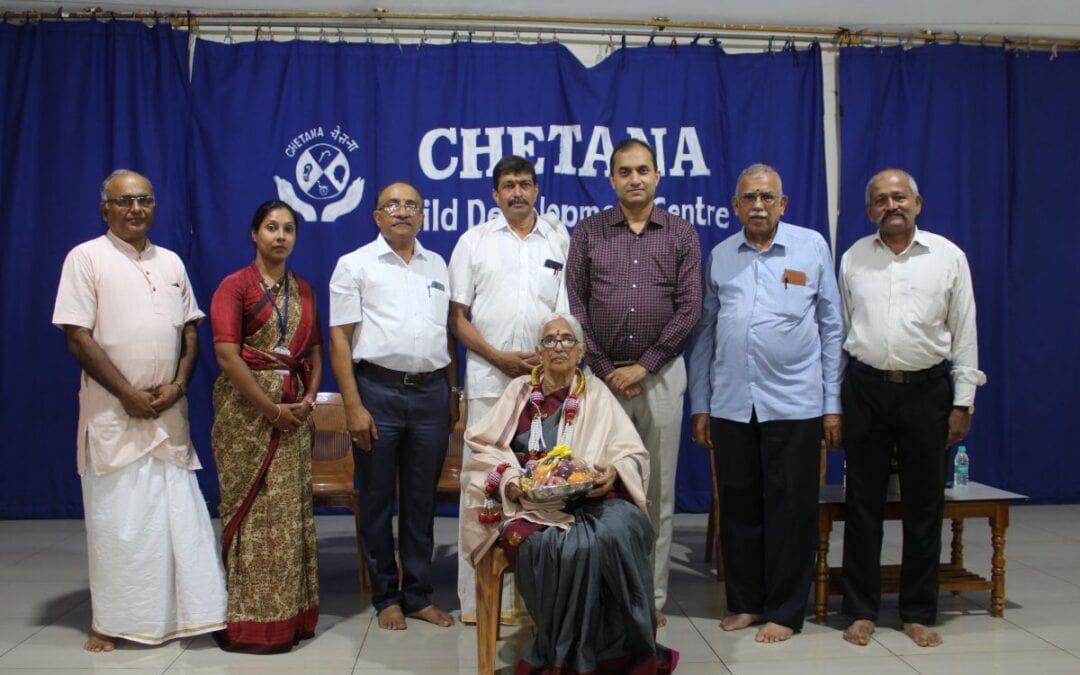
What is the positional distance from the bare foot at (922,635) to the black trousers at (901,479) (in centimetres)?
3

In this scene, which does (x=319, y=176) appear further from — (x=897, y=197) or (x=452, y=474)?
(x=897, y=197)

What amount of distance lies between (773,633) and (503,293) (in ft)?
5.32

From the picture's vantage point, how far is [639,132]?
18.1ft

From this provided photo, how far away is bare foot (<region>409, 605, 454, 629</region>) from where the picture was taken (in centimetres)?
366

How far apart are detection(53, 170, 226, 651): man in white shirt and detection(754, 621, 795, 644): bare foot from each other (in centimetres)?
198

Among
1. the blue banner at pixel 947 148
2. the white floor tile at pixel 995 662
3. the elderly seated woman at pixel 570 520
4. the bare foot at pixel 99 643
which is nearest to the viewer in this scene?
the elderly seated woman at pixel 570 520

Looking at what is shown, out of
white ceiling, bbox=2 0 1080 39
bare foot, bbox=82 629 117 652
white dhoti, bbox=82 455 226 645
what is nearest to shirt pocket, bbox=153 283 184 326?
white dhoti, bbox=82 455 226 645

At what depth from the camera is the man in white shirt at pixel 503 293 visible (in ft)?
11.9

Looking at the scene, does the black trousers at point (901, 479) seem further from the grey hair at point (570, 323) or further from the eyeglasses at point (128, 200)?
the eyeglasses at point (128, 200)

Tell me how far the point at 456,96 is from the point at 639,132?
1.09 metres

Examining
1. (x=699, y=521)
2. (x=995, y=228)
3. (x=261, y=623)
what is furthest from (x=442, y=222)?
(x=995, y=228)

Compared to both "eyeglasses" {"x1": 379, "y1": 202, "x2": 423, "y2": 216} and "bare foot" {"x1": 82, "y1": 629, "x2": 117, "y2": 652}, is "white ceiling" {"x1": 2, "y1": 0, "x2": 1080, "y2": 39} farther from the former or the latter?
"bare foot" {"x1": 82, "y1": 629, "x2": 117, "y2": 652}

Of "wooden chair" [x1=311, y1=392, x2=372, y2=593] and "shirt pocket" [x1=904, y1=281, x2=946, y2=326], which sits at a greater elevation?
"shirt pocket" [x1=904, y1=281, x2=946, y2=326]

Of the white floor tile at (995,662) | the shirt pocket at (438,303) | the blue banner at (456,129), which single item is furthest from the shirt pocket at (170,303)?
the white floor tile at (995,662)
